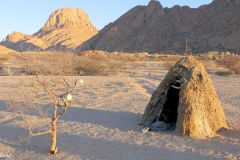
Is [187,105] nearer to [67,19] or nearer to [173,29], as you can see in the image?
[173,29]

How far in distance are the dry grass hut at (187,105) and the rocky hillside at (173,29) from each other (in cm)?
6541

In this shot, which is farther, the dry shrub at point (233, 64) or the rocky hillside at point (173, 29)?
the rocky hillside at point (173, 29)

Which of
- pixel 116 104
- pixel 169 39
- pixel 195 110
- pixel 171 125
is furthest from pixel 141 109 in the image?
pixel 169 39

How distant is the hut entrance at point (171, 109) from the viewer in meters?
10.6

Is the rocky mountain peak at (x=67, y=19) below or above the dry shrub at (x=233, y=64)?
above

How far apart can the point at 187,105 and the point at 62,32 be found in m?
138

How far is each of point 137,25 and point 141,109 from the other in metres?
88.7

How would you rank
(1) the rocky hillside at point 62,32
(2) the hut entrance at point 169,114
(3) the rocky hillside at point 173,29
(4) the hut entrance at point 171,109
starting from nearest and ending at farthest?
(2) the hut entrance at point 169,114 < (4) the hut entrance at point 171,109 < (3) the rocky hillside at point 173,29 < (1) the rocky hillside at point 62,32

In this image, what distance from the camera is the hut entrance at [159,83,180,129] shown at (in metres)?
10.6

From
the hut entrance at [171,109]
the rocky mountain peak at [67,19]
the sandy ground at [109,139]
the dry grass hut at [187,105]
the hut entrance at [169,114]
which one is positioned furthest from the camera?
the rocky mountain peak at [67,19]

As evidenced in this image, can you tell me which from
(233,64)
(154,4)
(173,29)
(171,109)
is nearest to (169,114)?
(171,109)

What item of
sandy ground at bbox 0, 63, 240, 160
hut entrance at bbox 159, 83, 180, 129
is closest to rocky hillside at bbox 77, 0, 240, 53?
sandy ground at bbox 0, 63, 240, 160

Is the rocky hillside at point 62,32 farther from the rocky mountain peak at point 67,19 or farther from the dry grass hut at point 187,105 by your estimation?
the dry grass hut at point 187,105

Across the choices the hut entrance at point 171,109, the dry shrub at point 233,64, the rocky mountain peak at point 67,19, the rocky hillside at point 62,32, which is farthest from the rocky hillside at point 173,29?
the hut entrance at point 171,109
